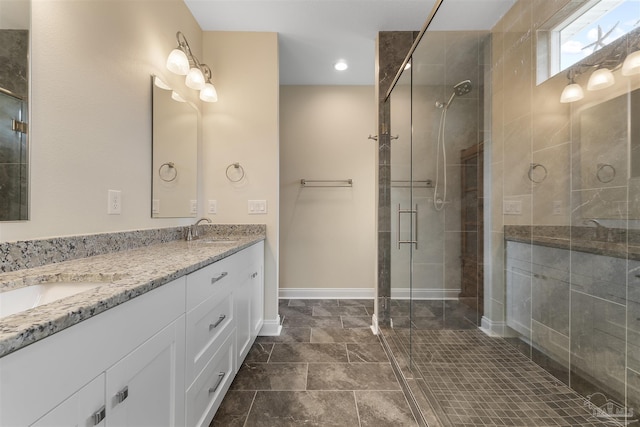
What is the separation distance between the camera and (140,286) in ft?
2.23

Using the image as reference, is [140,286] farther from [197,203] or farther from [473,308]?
[473,308]

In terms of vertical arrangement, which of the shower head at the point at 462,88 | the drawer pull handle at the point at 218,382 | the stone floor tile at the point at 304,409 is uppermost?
the shower head at the point at 462,88

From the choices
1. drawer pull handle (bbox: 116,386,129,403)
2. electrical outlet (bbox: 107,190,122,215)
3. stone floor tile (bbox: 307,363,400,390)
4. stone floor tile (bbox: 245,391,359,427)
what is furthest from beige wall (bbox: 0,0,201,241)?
stone floor tile (bbox: 307,363,400,390)

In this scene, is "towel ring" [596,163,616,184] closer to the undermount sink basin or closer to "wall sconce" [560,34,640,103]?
"wall sconce" [560,34,640,103]

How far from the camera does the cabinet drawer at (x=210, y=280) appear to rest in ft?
3.24

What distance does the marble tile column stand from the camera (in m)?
2.25

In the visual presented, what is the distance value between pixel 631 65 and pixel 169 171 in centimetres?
245

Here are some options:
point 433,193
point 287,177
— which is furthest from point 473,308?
point 287,177

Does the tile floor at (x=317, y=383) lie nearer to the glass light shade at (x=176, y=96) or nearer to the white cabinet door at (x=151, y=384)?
the white cabinet door at (x=151, y=384)

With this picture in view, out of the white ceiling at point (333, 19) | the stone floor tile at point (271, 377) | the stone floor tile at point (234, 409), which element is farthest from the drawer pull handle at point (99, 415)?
the white ceiling at point (333, 19)

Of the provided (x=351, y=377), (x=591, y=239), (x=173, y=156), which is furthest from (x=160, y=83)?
(x=591, y=239)

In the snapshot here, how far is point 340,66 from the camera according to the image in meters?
2.75

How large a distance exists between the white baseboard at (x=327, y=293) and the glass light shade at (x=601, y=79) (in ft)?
8.49

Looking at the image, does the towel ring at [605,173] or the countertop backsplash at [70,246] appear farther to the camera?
the towel ring at [605,173]
